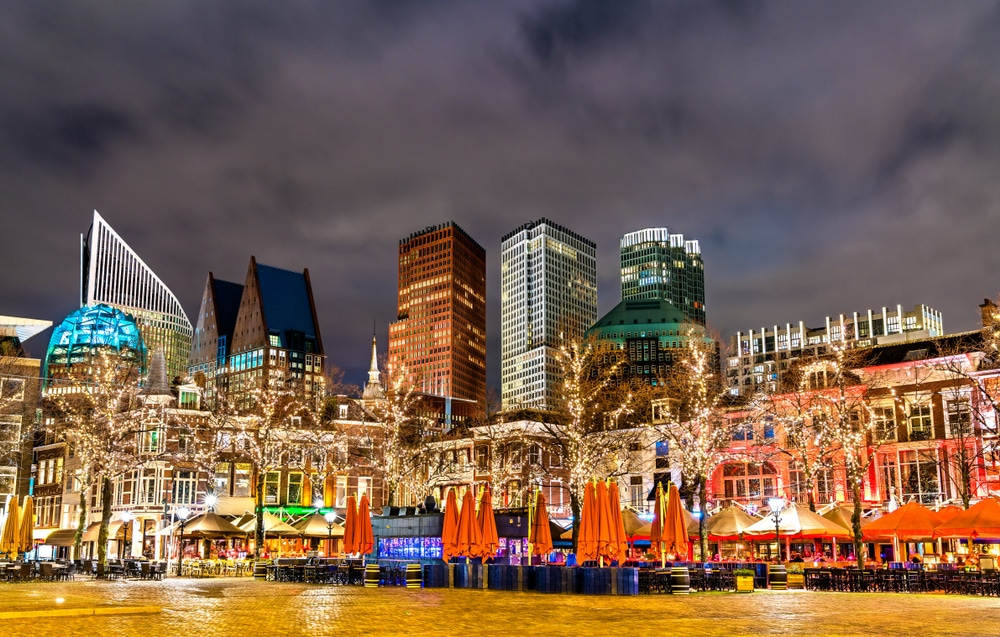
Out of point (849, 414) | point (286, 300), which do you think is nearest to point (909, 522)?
point (849, 414)

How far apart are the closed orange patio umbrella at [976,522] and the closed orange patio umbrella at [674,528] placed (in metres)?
9.39

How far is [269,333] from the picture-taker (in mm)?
175000

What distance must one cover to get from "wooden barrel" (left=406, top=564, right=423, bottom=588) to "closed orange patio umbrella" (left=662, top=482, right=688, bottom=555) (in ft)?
28.2

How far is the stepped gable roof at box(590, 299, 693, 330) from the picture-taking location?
7274 inches

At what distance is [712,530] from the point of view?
41.2 metres

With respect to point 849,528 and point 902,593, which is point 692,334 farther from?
point 902,593

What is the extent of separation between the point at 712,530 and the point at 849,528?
233 inches

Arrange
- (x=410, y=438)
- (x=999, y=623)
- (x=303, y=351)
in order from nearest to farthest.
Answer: (x=999, y=623) < (x=410, y=438) < (x=303, y=351)

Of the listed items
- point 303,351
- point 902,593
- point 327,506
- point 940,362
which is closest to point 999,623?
point 902,593

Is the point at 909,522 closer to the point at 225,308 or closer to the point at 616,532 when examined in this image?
the point at 616,532

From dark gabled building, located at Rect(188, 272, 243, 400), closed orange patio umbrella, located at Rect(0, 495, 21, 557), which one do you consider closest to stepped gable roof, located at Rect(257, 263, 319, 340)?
dark gabled building, located at Rect(188, 272, 243, 400)

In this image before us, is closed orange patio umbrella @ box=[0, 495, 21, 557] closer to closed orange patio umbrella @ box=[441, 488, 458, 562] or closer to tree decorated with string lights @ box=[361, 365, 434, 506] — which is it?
tree decorated with string lights @ box=[361, 365, 434, 506]

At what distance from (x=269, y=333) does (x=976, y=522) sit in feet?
510

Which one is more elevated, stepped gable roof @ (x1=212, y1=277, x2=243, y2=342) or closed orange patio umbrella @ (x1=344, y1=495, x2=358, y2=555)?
stepped gable roof @ (x1=212, y1=277, x2=243, y2=342)
